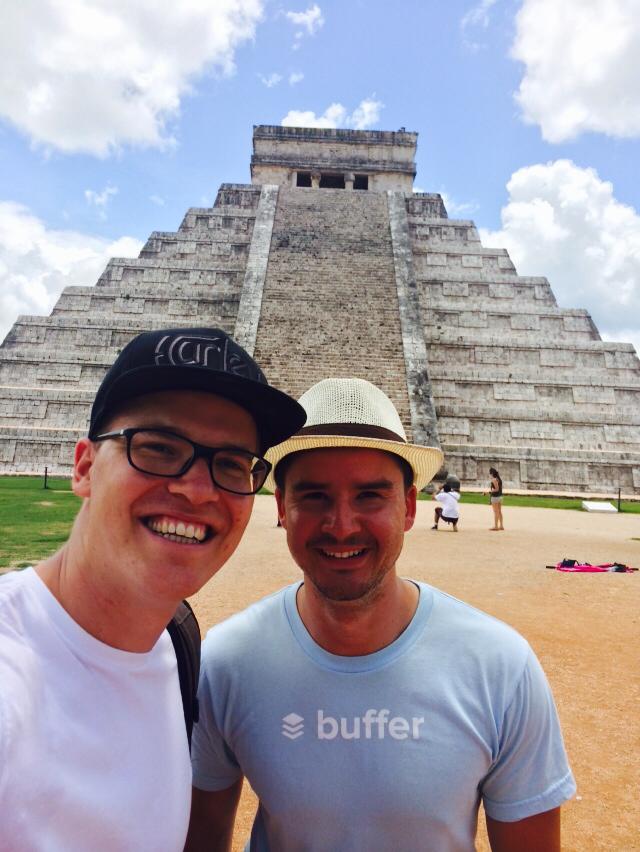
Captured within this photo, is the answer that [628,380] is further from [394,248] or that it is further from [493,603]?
[493,603]

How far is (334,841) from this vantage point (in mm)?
1416

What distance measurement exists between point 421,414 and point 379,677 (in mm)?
15358

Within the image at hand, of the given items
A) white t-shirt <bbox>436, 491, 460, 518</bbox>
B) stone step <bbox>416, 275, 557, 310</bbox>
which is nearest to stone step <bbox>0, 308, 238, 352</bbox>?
stone step <bbox>416, 275, 557, 310</bbox>

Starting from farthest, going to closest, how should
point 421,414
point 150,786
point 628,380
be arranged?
1. point 628,380
2. point 421,414
3. point 150,786

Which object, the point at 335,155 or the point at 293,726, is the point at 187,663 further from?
the point at 335,155

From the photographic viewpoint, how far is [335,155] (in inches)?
1209

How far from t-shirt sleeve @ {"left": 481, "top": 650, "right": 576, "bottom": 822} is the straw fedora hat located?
766mm

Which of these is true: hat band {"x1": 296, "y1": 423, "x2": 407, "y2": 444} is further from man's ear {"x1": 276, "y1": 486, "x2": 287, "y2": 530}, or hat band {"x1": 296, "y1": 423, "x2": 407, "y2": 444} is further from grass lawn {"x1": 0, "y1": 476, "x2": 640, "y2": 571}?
grass lawn {"x1": 0, "y1": 476, "x2": 640, "y2": 571}

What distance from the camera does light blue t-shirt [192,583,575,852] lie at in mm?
1406

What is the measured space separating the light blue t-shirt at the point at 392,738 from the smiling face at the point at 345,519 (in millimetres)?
193

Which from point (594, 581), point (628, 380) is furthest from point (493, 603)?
point (628, 380)

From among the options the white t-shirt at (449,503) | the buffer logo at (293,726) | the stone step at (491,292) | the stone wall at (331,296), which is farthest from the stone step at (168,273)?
the buffer logo at (293,726)

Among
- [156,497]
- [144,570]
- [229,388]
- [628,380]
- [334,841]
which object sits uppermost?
[628,380]

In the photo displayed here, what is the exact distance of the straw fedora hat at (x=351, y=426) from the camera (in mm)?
1669
